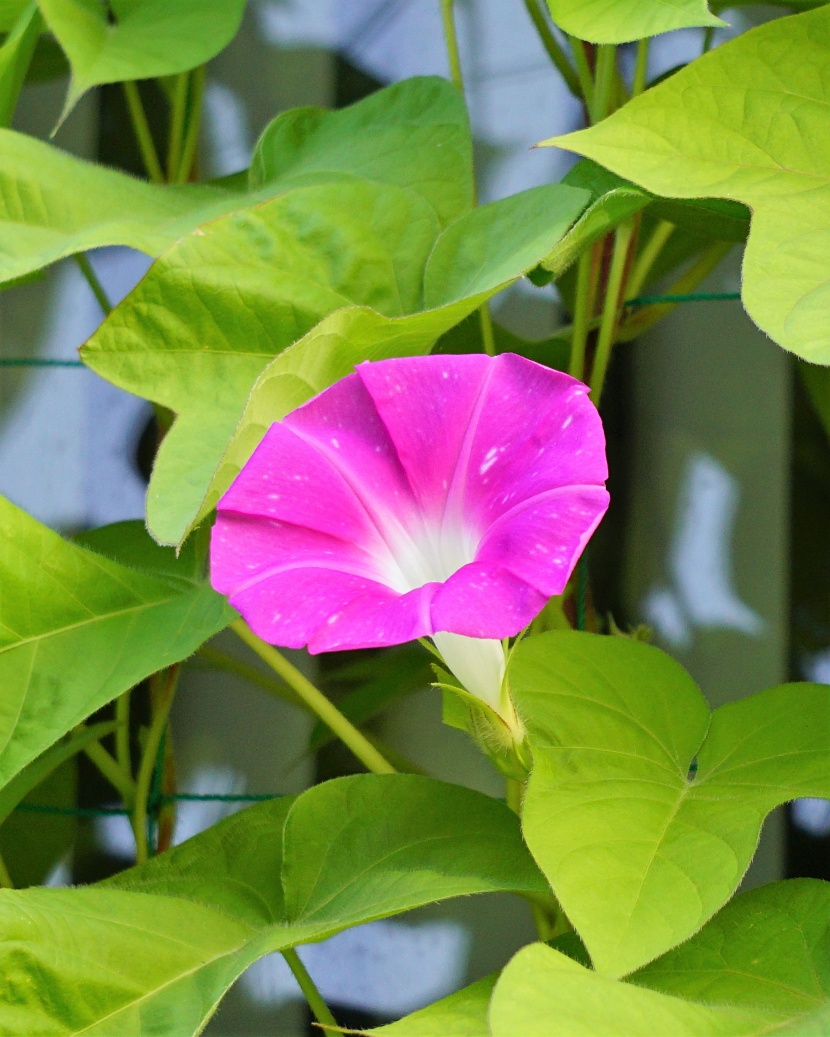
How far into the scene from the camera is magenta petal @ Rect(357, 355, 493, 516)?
42 centimetres

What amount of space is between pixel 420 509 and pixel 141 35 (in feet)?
1.49

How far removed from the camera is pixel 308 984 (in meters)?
0.59

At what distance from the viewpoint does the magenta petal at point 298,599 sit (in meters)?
0.35

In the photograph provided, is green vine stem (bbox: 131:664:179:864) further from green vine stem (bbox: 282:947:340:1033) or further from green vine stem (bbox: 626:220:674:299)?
green vine stem (bbox: 626:220:674:299)

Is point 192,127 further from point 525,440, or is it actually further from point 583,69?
point 525,440

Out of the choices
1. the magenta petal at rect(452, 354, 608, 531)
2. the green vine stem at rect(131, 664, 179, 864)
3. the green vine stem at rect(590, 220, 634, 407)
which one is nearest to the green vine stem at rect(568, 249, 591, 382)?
the green vine stem at rect(590, 220, 634, 407)

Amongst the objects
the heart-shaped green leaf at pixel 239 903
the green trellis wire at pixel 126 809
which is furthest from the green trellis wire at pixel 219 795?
the heart-shaped green leaf at pixel 239 903

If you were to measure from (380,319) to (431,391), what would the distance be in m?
0.05

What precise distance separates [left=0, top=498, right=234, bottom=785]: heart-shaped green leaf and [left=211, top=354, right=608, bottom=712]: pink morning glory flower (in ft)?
0.41

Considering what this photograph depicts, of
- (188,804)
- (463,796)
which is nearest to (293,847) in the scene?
(463,796)

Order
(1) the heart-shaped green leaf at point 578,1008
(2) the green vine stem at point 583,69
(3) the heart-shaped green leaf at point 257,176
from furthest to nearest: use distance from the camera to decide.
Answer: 1. (2) the green vine stem at point 583,69
2. (3) the heart-shaped green leaf at point 257,176
3. (1) the heart-shaped green leaf at point 578,1008

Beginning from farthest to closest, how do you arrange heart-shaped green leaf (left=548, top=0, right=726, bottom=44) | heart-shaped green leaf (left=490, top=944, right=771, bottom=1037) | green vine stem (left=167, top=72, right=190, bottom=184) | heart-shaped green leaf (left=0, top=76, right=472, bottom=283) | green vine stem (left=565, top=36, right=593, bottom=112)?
1. green vine stem (left=167, top=72, right=190, bottom=184)
2. green vine stem (left=565, top=36, right=593, bottom=112)
3. heart-shaped green leaf (left=0, top=76, right=472, bottom=283)
4. heart-shaped green leaf (left=548, top=0, right=726, bottom=44)
5. heart-shaped green leaf (left=490, top=944, right=771, bottom=1037)

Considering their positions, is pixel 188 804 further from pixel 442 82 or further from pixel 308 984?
pixel 442 82

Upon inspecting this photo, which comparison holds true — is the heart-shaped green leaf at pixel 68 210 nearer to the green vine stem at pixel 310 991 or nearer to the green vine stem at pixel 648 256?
the green vine stem at pixel 648 256
